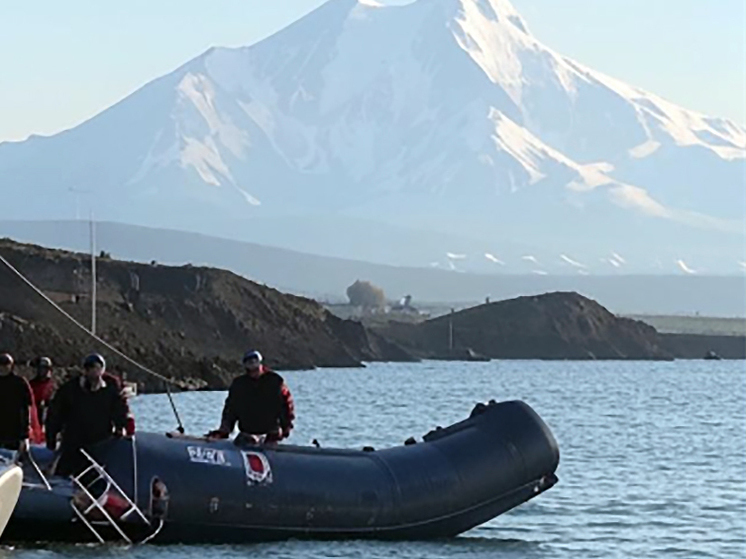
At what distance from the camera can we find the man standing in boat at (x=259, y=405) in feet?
80.1

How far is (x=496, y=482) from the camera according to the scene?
85.8 ft

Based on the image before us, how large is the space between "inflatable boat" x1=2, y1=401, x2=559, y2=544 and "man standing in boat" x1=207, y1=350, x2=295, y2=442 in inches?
9.2

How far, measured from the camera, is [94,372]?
22.4m

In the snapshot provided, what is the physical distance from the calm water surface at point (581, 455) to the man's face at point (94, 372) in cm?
182

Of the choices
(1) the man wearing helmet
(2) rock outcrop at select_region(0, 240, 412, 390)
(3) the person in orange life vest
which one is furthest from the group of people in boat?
(2) rock outcrop at select_region(0, 240, 412, 390)

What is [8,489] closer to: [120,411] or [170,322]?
[120,411]

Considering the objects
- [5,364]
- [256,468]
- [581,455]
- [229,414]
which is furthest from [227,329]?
[5,364]

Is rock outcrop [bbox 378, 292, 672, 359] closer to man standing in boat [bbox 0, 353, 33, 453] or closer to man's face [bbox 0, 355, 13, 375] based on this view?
man's face [bbox 0, 355, 13, 375]

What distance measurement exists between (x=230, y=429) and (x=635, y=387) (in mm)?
65328

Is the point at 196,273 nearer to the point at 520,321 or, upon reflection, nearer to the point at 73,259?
the point at 73,259

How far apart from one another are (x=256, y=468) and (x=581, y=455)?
19073mm

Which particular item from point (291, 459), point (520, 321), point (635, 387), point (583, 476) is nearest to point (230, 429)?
point (291, 459)

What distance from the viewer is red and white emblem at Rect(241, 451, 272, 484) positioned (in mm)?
24156

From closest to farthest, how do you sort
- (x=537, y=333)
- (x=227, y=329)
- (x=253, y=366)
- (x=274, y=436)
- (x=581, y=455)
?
(x=253, y=366), (x=274, y=436), (x=581, y=455), (x=227, y=329), (x=537, y=333)
